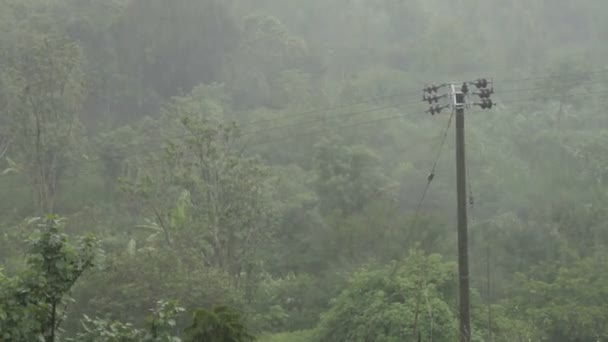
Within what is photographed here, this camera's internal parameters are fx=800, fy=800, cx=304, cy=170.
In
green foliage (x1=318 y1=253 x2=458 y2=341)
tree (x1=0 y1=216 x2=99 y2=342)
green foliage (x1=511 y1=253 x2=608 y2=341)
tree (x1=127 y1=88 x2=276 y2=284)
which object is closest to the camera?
tree (x1=0 y1=216 x2=99 y2=342)

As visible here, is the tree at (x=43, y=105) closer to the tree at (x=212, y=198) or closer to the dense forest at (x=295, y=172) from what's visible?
the dense forest at (x=295, y=172)

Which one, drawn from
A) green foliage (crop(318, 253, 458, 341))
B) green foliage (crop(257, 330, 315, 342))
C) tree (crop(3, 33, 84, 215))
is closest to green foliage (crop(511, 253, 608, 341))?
green foliage (crop(318, 253, 458, 341))

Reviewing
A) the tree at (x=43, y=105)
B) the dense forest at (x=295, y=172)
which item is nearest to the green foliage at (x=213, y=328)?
the dense forest at (x=295, y=172)

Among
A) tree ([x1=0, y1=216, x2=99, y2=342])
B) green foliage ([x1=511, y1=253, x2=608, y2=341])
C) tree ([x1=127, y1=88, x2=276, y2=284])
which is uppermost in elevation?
tree ([x1=0, y1=216, x2=99, y2=342])

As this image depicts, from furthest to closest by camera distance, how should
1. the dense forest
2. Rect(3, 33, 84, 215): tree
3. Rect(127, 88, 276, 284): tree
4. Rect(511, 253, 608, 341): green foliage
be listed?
Rect(3, 33, 84, 215): tree < Rect(127, 88, 276, 284): tree < Rect(511, 253, 608, 341): green foliage < the dense forest

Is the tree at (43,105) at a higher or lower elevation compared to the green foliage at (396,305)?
higher

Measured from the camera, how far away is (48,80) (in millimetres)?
36531

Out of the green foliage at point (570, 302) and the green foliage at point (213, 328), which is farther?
the green foliage at point (570, 302)

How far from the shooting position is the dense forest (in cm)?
2278

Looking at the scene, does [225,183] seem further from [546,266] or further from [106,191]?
[106,191]

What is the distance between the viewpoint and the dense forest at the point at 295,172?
74.7ft

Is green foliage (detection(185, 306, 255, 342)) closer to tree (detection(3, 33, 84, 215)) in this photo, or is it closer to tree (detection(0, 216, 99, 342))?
tree (detection(0, 216, 99, 342))

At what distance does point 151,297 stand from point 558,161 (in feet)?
87.2

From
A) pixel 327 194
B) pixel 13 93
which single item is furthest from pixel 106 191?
pixel 327 194
